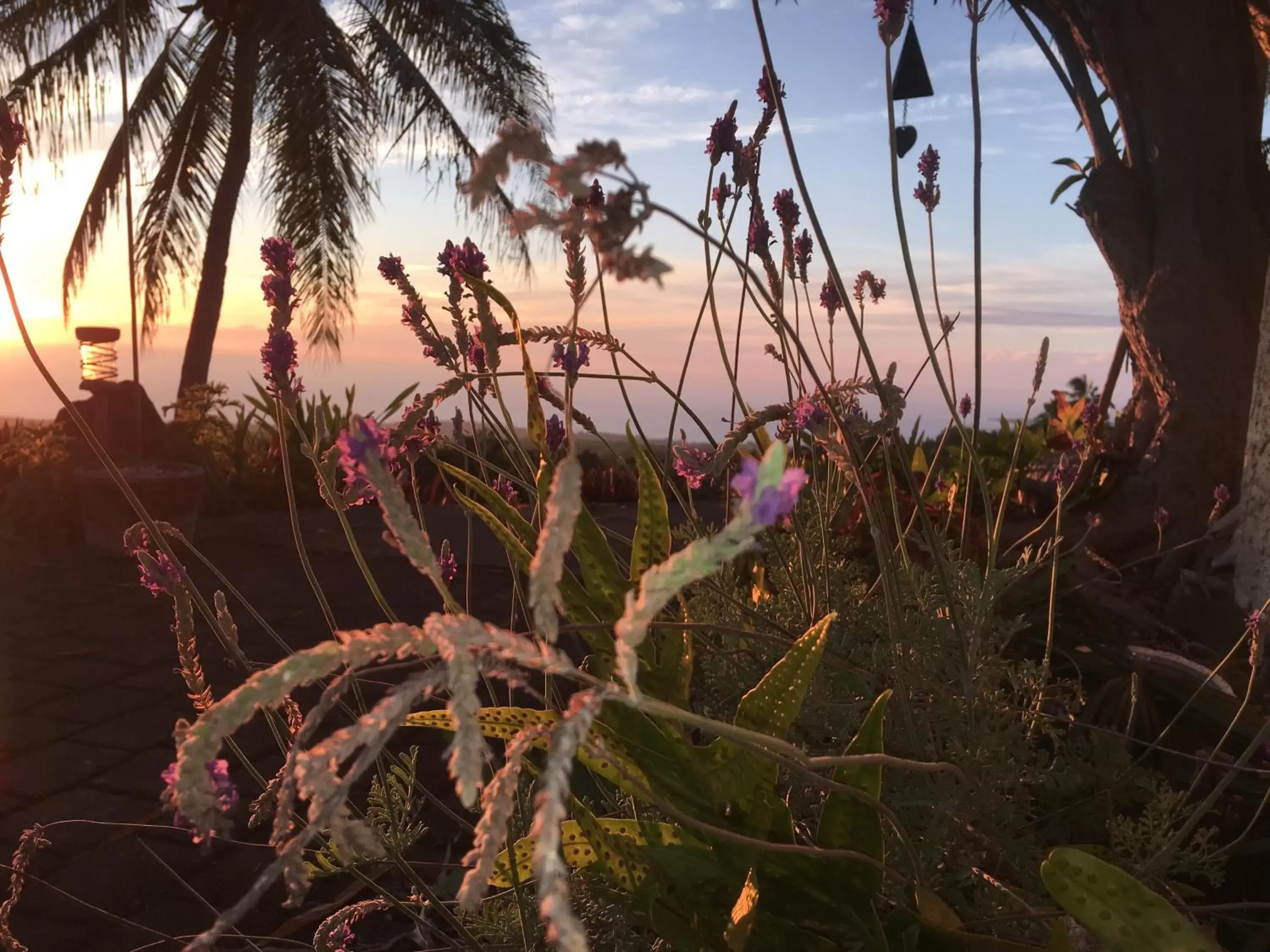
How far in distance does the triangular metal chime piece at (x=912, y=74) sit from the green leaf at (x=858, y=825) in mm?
2772

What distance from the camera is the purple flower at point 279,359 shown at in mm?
1384

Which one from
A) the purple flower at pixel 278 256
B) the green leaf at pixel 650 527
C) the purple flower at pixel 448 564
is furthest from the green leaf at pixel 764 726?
the purple flower at pixel 278 256

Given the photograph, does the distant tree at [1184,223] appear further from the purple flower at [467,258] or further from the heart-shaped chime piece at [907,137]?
the purple flower at [467,258]

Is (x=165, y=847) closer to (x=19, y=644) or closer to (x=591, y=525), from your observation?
(x=591, y=525)

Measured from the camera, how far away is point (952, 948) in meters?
1.06

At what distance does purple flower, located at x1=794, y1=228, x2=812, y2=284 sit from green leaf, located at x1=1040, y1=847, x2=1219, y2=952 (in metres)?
1.45

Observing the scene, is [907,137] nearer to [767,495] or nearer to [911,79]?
[911,79]

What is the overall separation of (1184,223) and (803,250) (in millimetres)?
2626

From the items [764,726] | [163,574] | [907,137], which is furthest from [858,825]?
[907,137]

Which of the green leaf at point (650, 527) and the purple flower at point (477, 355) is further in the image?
the purple flower at point (477, 355)

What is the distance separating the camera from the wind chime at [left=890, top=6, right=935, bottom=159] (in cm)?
319

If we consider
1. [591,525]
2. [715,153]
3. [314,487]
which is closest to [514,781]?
[591,525]

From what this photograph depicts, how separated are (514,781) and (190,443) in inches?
303

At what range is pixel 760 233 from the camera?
1.67 metres
